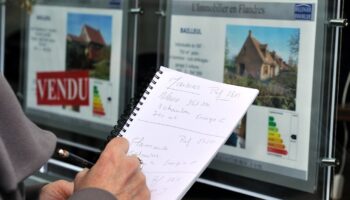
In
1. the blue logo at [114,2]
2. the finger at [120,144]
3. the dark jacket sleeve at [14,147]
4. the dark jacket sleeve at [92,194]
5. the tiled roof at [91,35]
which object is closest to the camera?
the dark jacket sleeve at [14,147]

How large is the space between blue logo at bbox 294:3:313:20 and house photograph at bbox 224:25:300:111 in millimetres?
44

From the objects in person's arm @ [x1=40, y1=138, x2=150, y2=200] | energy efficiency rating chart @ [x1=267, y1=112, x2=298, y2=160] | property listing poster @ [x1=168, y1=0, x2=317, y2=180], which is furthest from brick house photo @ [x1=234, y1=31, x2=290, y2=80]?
person's arm @ [x1=40, y1=138, x2=150, y2=200]

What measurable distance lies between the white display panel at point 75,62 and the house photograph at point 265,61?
0.57m

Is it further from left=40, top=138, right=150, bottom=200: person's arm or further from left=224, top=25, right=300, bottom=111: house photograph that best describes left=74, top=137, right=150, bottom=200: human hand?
left=224, top=25, right=300, bottom=111: house photograph

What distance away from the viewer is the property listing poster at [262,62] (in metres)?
1.80

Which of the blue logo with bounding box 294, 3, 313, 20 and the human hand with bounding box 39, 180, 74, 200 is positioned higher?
the blue logo with bounding box 294, 3, 313, 20

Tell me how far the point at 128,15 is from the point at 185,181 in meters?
1.19

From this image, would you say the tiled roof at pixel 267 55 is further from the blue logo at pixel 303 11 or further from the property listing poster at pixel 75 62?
the property listing poster at pixel 75 62

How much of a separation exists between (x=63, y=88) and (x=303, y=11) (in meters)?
1.27

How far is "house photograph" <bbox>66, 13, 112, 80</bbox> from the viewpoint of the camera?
243 centimetres

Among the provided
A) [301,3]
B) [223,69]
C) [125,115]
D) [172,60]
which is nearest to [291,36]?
[301,3]

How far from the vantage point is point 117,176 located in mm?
1177

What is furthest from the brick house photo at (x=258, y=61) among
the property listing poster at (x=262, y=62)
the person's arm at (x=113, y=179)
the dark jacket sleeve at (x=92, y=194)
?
the dark jacket sleeve at (x=92, y=194)

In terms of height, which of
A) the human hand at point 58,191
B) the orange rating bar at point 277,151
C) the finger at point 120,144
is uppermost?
the finger at point 120,144
